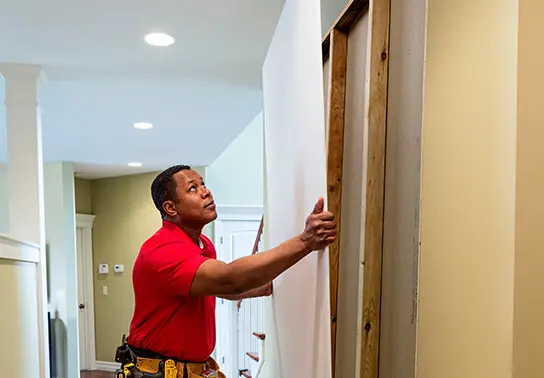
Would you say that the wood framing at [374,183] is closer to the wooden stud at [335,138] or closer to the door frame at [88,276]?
the wooden stud at [335,138]

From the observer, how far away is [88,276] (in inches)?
301

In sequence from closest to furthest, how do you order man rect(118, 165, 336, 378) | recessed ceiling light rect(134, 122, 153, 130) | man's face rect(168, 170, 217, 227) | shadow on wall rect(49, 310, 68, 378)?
man rect(118, 165, 336, 378) < man's face rect(168, 170, 217, 227) < recessed ceiling light rect(134, 122, 153, 130) < shadow on wall rect(49, 310, 68, 378)

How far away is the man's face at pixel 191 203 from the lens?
1798 millimetres

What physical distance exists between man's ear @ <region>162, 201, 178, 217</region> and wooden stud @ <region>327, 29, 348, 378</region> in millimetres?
541

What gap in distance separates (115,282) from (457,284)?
22.9ft

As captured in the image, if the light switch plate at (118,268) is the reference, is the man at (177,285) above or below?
above

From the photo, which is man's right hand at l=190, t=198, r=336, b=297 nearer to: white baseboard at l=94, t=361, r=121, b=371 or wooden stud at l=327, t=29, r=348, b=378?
wooden stud at l=327, t=29, r=348, b=378

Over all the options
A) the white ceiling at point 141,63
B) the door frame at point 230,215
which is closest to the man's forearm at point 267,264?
the white ceiling at point 141,63

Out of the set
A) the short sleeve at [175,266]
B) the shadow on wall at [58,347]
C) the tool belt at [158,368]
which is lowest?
the shadow on wall at [58,347]

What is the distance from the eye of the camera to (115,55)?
3.03m

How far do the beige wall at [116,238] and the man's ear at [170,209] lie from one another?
565 centimetres

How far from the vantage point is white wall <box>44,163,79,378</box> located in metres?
6.34

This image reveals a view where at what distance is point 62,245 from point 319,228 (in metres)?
5.82

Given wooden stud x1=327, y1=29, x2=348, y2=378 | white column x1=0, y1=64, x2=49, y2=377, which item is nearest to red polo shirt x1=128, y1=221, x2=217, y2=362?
wooden stud x1=327, y1=29, x2=348, y2=378
